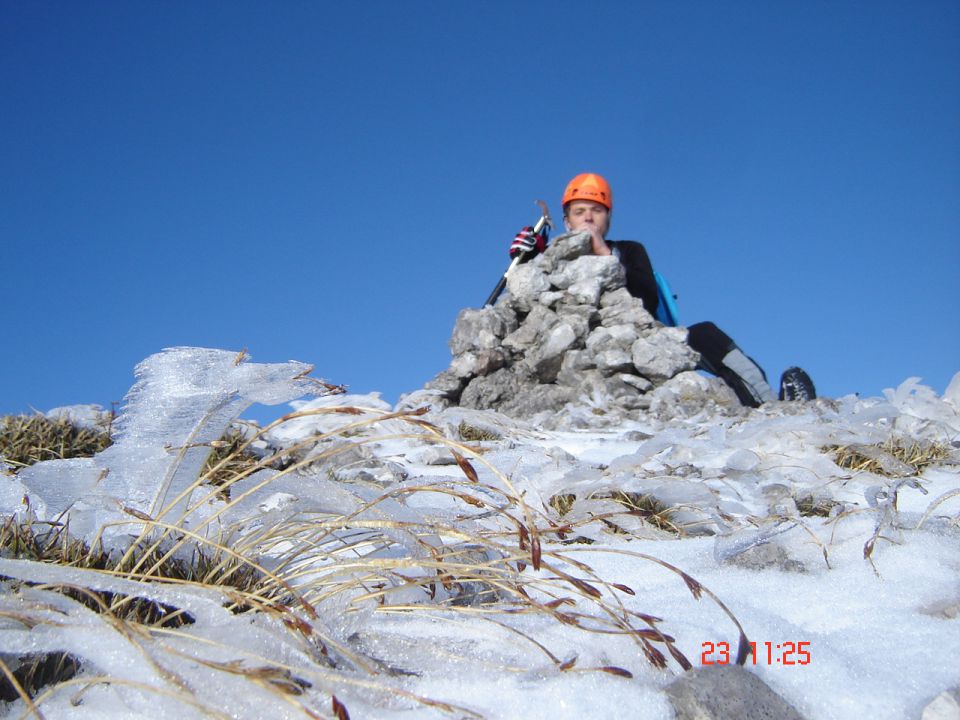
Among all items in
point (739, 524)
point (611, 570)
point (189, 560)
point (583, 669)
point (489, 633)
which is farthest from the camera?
point (739, 524)

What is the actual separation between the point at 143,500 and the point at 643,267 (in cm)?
1090

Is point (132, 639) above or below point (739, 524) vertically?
below

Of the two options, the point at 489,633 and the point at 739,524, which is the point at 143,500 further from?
the point at 739,524

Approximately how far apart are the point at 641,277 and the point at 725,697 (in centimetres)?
1091

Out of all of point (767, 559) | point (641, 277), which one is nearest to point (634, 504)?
point (767, 559)

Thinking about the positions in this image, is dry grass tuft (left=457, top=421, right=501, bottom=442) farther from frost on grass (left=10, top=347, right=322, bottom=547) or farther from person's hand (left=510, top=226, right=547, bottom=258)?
person's hand (left=510, top=226, right=547, bottom=258)

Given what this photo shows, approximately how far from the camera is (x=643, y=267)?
1187 cm

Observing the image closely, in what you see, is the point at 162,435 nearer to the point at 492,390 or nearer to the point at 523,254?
the point at 492,390

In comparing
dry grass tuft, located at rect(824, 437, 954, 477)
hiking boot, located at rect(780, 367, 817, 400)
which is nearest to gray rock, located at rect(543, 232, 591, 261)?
hiking boot, located at rect(780, 367, 817, 400)

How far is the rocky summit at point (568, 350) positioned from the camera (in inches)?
382

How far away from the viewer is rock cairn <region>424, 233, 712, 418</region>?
32.6ft

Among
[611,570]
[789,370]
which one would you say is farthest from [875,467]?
[789,370]

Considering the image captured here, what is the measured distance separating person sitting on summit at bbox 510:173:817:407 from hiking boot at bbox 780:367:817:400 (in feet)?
0.05
